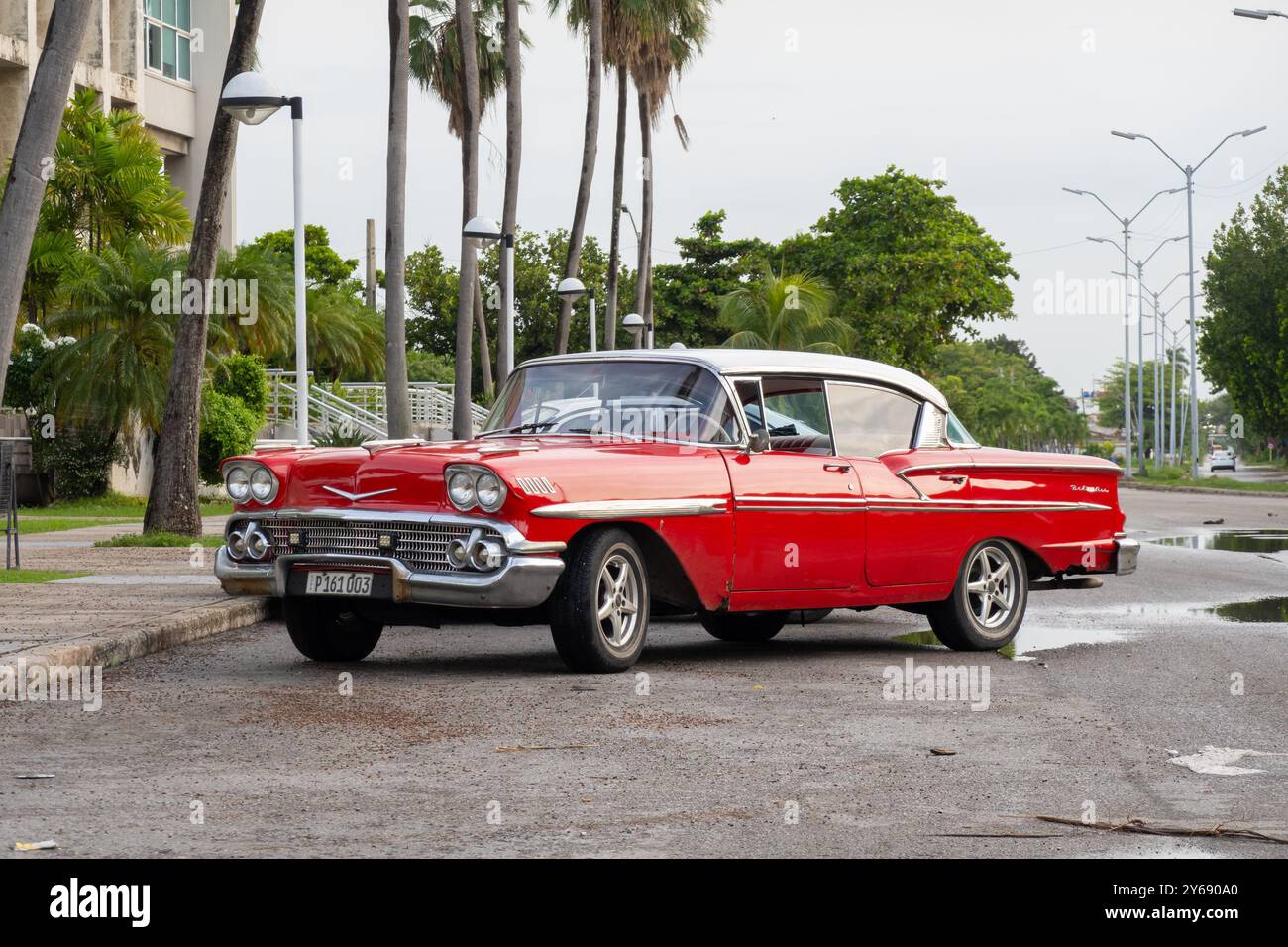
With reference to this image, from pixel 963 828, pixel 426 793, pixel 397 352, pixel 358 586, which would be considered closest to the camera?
Result: pixel 963 828

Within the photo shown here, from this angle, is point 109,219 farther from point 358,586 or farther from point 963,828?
point 963,828

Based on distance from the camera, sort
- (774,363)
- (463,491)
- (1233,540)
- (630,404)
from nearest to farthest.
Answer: (463,491)
(630,404)
(774,363)
(1233,540)

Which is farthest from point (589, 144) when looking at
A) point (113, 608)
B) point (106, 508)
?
point (113, 608)

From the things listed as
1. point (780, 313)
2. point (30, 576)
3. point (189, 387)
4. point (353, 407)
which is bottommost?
point (30, 576)

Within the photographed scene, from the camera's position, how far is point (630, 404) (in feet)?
33.2

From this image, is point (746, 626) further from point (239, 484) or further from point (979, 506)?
point (239, 484)

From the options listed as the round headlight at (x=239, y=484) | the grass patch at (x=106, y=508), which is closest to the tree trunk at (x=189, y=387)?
the grass patch at (x=106, y=508)

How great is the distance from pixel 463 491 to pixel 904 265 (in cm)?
5994

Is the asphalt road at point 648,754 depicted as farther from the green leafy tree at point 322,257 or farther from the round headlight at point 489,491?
the green leafy tree at point 322,257

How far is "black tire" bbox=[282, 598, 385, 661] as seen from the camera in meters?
9.84

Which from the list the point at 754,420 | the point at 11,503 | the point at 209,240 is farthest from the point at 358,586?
the point at 209,240

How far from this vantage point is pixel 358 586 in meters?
9.00

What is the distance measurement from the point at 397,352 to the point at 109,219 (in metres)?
10.7

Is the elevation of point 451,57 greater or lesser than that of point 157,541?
greater
